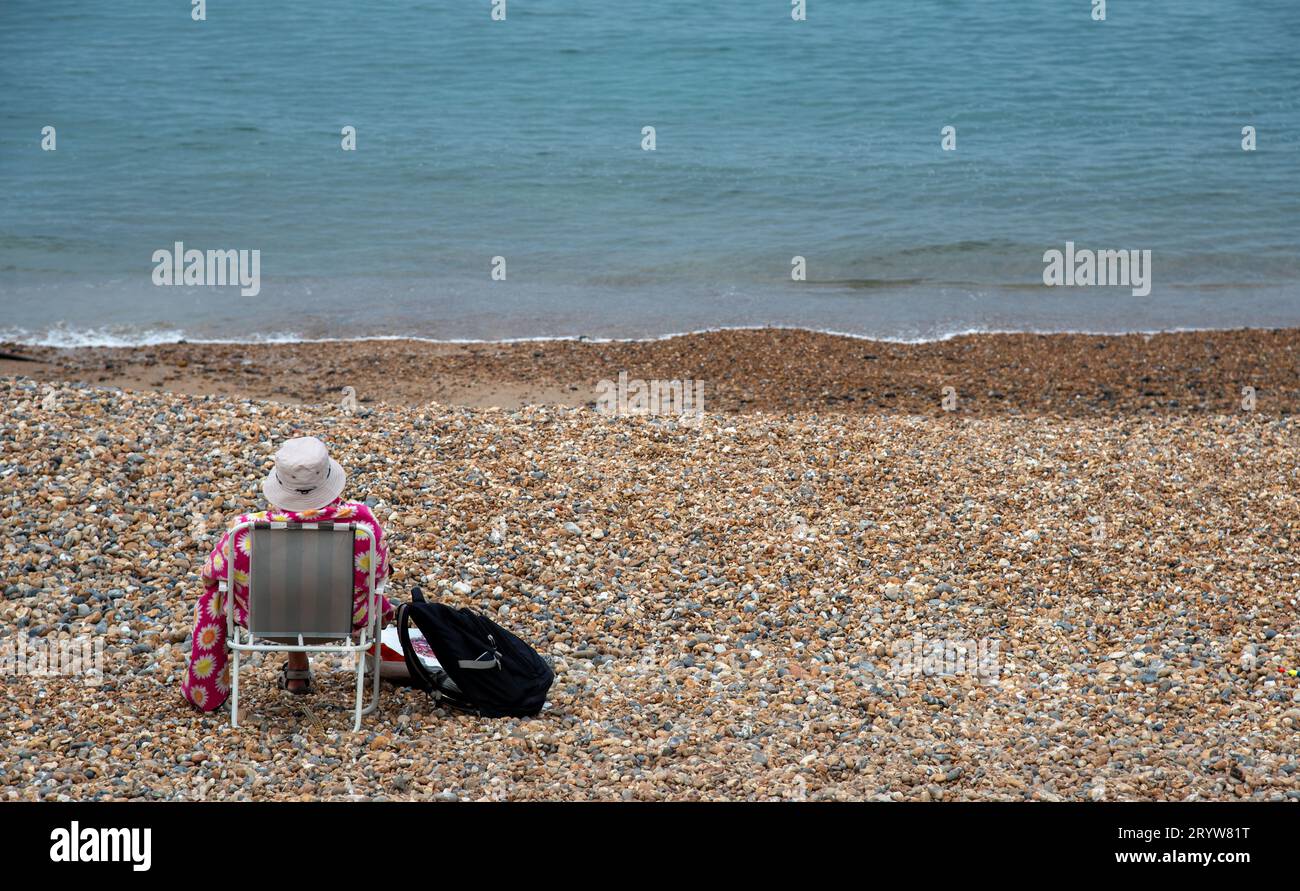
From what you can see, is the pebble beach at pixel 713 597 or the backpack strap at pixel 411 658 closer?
the pebble beach at pixel 713 597

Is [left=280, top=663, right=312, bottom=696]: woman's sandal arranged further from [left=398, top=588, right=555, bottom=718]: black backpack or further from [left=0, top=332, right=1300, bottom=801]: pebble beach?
[left=398, top=588, right=555, bottom=718]: black backpack

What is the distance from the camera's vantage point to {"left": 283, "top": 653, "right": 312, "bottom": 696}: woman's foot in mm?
5527

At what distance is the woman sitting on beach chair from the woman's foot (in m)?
0.28

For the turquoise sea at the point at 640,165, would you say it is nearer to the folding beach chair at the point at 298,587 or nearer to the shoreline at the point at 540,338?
the shoreline at the point at 540,338

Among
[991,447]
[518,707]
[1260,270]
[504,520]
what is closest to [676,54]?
[1260,270]

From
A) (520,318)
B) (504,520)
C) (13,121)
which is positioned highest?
(13,121)

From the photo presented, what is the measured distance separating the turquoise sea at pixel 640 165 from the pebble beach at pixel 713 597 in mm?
6199

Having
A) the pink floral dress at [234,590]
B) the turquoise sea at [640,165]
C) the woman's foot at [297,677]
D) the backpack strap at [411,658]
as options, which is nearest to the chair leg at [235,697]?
the pink floral dress at [234,590]

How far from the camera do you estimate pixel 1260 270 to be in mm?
17812

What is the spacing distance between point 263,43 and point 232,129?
7.26 m

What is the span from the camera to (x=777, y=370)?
42.5ft

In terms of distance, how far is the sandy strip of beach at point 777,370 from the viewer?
39.4 feet

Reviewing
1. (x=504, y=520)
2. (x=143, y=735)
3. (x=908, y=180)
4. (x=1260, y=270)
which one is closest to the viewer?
(x=143, y=735)

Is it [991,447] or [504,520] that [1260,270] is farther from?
[504,520]
